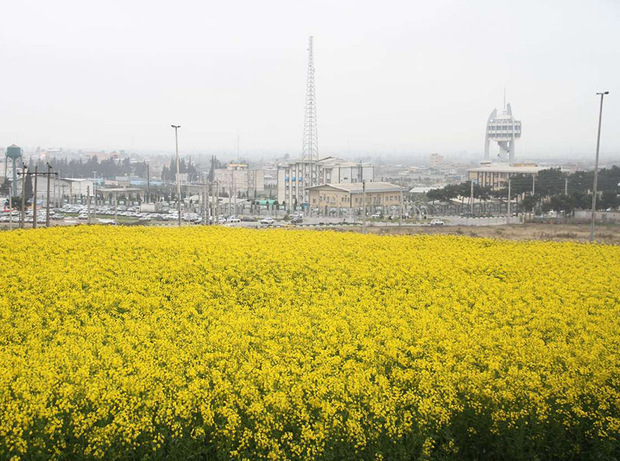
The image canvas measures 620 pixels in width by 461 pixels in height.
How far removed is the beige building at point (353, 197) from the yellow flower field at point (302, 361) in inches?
1866

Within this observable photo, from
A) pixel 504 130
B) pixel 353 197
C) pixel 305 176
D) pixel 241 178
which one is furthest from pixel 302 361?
pixel 504 130

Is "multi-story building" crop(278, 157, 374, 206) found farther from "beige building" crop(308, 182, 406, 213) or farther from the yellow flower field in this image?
the yellow flower field

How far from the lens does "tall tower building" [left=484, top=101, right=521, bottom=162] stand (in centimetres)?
13875

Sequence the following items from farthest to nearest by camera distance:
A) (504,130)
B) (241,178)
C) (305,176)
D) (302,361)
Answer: (504,130) < (241,178) < (305,176) < (302,361)

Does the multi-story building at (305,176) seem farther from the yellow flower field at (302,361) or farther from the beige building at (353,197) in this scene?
the yellow flower field at (302,361)

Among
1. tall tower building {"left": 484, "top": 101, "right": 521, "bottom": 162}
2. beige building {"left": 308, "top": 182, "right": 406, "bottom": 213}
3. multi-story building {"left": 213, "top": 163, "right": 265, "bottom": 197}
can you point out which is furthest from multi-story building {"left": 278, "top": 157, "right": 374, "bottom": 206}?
tall tower building {"left": 484, "top": 101, "right": 521, "bottom": 162}

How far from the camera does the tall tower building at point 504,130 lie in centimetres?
13875

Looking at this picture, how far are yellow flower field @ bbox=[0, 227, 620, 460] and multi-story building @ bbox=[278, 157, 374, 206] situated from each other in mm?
66943

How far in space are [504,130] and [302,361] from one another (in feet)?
459

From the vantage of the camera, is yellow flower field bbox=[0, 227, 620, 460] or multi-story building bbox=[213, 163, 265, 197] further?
multi-story building bbox=[213, 163, 265, 197]

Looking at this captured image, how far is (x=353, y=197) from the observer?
2391 inches

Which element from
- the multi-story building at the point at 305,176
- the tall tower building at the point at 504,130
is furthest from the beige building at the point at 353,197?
the tall tower building at the point at 504,130

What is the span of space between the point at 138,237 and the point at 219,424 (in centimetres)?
1047

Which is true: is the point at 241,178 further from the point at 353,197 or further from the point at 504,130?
the point at 353,197
